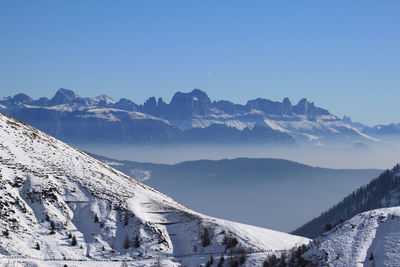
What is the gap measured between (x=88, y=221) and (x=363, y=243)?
46085 millimetres

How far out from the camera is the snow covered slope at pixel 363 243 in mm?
74875

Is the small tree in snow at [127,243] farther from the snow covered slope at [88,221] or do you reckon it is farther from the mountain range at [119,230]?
the mountain range at [119,230]

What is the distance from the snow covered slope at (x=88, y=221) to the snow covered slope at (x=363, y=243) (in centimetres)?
1152

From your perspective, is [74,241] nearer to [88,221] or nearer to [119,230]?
[88,221]

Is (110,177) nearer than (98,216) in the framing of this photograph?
No

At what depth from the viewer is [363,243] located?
79.7m

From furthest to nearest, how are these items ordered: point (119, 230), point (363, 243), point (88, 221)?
A: point (88, 221), point (119, 230), point (363, 243)

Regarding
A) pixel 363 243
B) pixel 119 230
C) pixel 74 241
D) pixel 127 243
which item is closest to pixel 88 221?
pixel 119 230

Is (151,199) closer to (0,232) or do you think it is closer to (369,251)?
(0,232)

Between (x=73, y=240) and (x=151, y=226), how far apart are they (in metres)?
14.6

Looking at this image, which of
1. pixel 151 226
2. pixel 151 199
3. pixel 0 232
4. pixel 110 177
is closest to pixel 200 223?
pixel 151 226

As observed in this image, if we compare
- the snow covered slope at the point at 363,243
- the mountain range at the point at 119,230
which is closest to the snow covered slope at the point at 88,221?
the mountain range at the point at 119,230

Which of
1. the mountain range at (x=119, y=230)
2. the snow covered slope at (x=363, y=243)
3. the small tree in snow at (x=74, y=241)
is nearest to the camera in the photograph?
the snow covered slope at (x=363, y=243)

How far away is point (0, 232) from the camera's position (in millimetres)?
78688
